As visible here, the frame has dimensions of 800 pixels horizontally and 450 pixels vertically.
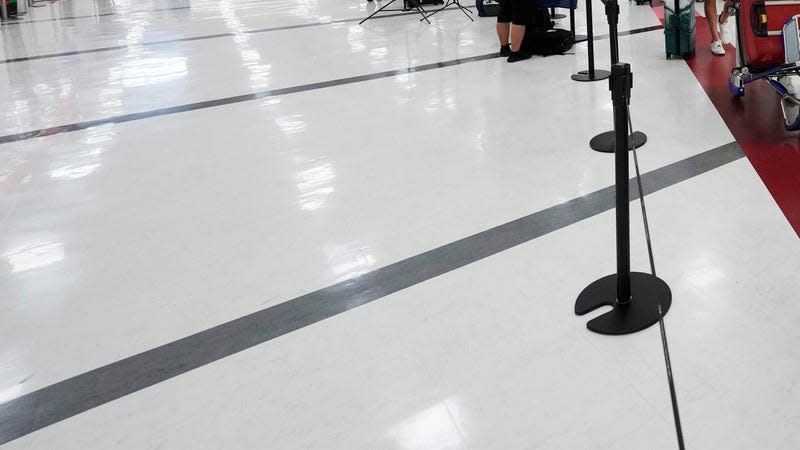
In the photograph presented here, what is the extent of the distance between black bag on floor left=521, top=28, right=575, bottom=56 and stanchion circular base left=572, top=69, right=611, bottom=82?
0.62 meters

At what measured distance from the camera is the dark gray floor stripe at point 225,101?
4094 millimetres

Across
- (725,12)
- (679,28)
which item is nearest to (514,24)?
(679,28)

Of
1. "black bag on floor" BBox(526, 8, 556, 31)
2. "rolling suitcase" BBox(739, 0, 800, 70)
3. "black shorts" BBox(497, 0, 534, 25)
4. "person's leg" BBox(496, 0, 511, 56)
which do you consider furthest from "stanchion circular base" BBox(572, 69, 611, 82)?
"rolling suitcase" BBox(739, 0, 800, 70)

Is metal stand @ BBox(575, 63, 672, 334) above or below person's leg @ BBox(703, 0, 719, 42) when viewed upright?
below

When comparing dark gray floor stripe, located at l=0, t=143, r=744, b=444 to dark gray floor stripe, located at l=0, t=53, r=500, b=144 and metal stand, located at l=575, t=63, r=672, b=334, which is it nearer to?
metal stand, located at l=575, t=63, r=672, b=334

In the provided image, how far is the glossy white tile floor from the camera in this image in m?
1.60

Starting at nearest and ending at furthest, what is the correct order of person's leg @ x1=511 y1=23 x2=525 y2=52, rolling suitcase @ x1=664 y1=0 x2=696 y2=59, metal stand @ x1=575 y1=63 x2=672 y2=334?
metal stand @ x1=575 y1=63 x2=672 y2=334 < rolling suitcase @ x1=664 y1=0 x2=696 y2=59 < person's leg @ x1=511 y1=23 x2=525 y2=52

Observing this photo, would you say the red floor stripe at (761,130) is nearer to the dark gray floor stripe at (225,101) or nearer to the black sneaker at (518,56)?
the black sneaker at (518,56)

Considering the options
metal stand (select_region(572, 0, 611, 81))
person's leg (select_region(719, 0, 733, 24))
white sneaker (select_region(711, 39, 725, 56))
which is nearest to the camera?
metal stand (select_region(572, 0, 611, 81))

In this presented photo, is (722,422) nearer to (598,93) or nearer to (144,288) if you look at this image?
(144,288)

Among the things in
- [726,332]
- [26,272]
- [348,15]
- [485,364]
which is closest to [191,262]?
[26,272]

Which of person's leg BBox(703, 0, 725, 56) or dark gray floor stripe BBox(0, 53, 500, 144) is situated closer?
dark gray floor stripe BBox(0, 53, 500, 144)

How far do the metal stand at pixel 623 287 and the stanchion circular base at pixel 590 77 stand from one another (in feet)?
8.54

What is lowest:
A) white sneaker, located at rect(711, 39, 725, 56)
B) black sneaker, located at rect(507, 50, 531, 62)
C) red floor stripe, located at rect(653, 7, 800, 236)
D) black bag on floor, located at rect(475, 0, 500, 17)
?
red floor stripe, located at rect(653, 7, 800, 236)
